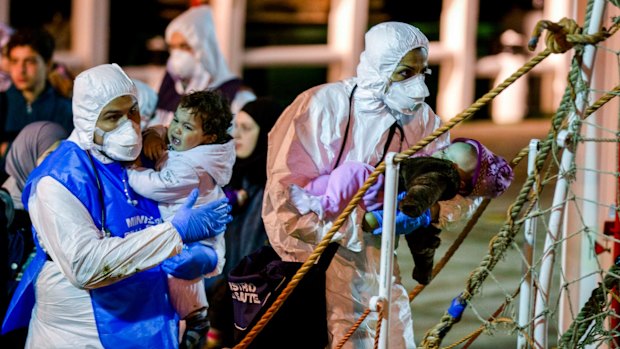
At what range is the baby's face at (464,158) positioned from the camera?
16.2 feet

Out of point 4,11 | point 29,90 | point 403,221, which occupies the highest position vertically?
point 4,11

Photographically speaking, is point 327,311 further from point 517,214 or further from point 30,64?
point 30,64

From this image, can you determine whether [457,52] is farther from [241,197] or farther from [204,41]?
[241,197]

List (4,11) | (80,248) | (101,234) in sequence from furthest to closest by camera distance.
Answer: (4,11), (101,234), (80,248)

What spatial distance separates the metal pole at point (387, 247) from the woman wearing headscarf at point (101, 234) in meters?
0.64

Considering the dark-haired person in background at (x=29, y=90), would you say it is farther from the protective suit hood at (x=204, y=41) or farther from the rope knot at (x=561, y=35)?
the rope knot at (x=561, y=35)

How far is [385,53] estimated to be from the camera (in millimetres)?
5043

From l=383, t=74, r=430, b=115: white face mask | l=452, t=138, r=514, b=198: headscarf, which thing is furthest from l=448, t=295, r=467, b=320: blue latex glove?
l=383, t=74, r=430, b=115: white face mask

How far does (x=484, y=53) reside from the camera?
639 inches

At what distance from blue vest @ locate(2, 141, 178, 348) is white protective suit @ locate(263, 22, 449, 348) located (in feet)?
1.51

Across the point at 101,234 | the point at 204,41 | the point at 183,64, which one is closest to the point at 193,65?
the point at 183,64

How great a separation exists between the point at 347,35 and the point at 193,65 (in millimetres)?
4935

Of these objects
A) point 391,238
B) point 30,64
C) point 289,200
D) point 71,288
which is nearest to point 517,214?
point 391,238

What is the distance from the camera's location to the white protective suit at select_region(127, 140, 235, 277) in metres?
4.93
